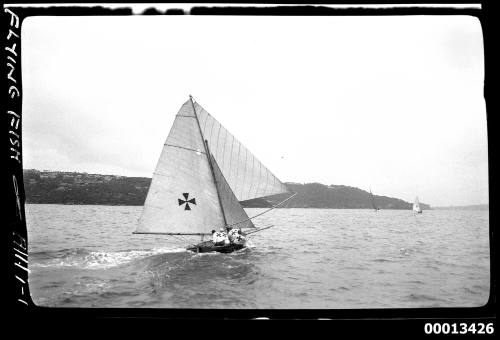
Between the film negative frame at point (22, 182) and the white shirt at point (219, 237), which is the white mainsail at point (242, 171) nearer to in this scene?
the white shirt at point (219, 237)

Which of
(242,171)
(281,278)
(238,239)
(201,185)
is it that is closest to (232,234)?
(238,239)

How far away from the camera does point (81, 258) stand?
222 inches

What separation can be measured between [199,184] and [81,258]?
3748 millimetres

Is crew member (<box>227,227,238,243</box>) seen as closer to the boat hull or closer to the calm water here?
the boat hull

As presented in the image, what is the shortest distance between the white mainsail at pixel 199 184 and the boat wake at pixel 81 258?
1023 mm

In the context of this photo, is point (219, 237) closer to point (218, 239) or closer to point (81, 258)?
point (218, 239)

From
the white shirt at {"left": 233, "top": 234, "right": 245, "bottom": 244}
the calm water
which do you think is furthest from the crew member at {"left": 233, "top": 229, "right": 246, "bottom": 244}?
the calm water

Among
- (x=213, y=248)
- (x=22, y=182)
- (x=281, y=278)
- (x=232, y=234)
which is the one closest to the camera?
(x=22, y=182)

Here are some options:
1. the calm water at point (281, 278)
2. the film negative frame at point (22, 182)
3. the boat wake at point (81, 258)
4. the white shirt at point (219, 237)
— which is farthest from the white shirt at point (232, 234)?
the film negative frame at point (22, 182)

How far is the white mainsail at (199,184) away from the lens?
7.81 metres

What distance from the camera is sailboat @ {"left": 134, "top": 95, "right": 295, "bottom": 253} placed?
7812 millimetres

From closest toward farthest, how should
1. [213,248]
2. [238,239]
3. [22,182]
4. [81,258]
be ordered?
[22,182] < [81,258] < [213,248] < [238,239]
